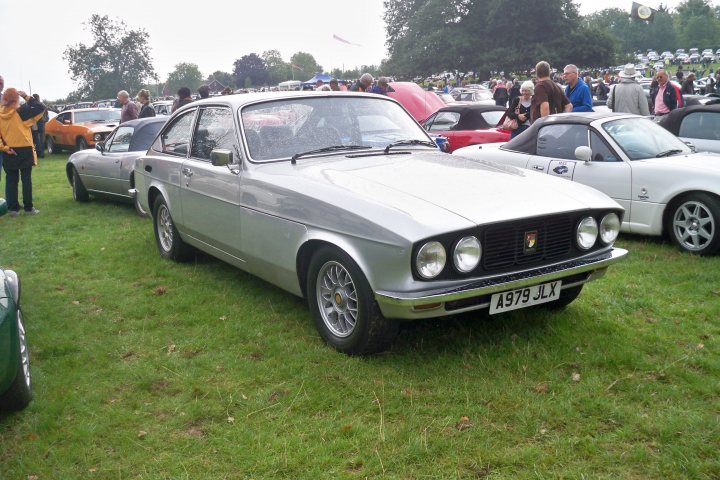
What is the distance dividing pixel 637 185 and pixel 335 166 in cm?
348

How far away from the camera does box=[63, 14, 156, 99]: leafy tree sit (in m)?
62.2

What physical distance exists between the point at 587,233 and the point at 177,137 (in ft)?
13.1

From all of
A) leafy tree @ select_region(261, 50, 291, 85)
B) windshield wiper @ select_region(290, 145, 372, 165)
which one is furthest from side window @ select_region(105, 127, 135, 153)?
leafy tree @ select_region(261, 50, 291, 85)

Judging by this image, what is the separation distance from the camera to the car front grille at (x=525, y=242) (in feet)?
13.1

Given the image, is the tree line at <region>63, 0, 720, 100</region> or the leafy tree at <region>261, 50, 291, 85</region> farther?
the leafy tree at <region>261, 50, 291, 85</region>

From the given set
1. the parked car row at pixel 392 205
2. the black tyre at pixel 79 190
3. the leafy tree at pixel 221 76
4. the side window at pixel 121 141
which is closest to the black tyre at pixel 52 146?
the black tyre at pixel 79 190

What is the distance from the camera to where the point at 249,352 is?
4598 mm

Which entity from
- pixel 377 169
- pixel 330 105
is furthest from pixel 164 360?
pixel 330 105

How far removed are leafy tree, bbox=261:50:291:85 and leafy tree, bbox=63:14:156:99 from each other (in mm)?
39145

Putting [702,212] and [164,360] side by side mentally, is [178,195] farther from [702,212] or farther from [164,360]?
[702,212]

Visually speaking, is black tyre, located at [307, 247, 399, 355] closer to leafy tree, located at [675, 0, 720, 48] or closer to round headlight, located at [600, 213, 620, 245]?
round headlight, located at [600, 213, 620, 245]

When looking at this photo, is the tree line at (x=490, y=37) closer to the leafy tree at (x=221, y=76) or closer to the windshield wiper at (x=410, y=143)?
the leafy tree at (x=221, y=76)

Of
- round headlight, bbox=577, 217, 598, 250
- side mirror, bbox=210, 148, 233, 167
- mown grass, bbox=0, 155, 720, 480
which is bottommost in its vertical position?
mown grass, bbox=0, 155, 720, 480

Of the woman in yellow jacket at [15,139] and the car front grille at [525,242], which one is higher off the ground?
the woman in yellow jacket at [15,139]
